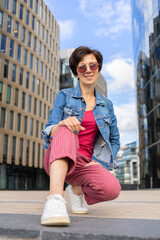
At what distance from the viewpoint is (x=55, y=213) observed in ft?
5.80

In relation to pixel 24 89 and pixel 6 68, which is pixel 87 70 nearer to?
pixel 6 68

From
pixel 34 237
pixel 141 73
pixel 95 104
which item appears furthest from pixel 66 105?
pixel 141 73

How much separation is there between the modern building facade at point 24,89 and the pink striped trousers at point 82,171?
26826 millimetres

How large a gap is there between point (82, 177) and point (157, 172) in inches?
884

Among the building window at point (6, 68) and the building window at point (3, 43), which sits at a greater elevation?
the building window at point (3, 43)

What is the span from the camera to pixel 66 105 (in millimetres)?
2812

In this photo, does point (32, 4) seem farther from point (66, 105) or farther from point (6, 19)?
point (66, 105)

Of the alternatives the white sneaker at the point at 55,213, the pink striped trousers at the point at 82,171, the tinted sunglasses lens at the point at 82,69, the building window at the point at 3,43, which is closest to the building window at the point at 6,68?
Result: the building window at the point at 3,43

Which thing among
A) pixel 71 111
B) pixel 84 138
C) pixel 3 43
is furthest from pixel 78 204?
pixel 3 43

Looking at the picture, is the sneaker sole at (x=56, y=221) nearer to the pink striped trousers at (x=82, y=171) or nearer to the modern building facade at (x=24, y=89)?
the pink striped trousers at (x=82, y=171)

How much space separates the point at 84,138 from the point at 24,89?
3144cm

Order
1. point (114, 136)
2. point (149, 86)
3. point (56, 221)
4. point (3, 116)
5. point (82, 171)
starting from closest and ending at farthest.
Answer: point (56, 221)
point (82, 171)
point (114, 136)
point (149, 86)
point (3, 116)

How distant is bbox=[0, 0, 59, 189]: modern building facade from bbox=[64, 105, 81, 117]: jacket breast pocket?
2676 cm

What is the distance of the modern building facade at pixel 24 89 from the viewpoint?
98.0ft
